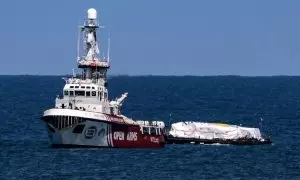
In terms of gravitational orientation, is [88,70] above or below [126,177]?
→ above

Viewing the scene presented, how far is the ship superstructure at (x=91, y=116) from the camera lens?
126m

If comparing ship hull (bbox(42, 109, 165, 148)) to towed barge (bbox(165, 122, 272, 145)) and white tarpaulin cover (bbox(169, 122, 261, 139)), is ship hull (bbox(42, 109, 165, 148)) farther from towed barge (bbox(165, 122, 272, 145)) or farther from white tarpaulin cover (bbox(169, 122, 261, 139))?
white tarpaulin cover (bbox(169, 122, 261, 139))

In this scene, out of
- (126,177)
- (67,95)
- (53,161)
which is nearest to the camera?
(126,177)

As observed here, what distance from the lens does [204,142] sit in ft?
463

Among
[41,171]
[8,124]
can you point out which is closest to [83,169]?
[41,171]

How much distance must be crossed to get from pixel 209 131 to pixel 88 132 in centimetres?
2033

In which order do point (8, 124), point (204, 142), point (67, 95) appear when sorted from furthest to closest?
point (8, 124) → point (204, 142) → point (67, 95)

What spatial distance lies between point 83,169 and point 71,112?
43.8 feet

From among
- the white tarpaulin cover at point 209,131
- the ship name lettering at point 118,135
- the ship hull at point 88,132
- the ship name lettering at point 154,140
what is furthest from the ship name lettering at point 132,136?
the white tarpaulin cover at point 209,131

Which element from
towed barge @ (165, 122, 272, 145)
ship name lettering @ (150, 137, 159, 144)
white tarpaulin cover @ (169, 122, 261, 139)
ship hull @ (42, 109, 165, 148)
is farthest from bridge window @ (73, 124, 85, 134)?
white tarpaulin cover @ (169, 122, 261, 139)

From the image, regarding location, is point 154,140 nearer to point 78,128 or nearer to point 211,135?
point 78,128

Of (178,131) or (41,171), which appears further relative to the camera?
(178,131)

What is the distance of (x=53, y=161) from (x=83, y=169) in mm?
6007

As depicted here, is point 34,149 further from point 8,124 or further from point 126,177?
point 8,124
